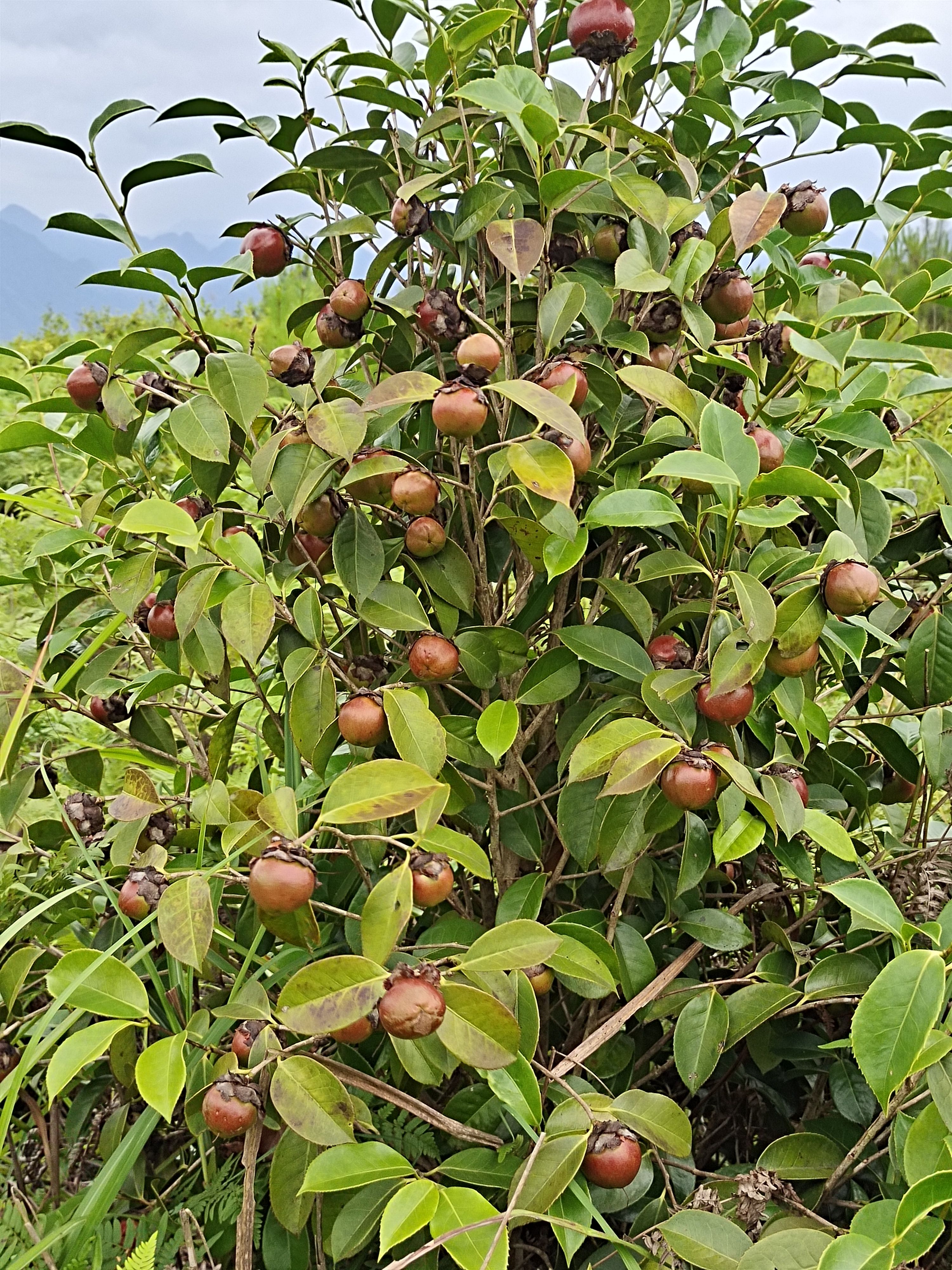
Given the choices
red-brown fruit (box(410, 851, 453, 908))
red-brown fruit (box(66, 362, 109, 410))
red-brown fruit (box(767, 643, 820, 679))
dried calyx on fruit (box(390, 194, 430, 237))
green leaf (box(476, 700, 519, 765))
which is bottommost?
red-brown fruit (box(410, 851, 453, 908))

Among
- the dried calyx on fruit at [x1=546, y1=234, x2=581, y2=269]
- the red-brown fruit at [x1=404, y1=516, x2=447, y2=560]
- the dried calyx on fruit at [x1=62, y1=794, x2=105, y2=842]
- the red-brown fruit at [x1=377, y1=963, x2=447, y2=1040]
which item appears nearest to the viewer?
the red-brown fruit at [x1=377, y1=963, x2=447, y2=1040]

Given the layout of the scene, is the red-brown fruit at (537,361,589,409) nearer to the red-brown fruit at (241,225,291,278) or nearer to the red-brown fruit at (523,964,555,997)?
the red-brown fruit at (241,225,291,278)

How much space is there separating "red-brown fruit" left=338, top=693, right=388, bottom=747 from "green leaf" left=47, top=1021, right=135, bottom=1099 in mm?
250

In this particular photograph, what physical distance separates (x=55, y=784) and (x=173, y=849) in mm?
842

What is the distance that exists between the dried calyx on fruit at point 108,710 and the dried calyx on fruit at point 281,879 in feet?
1.47

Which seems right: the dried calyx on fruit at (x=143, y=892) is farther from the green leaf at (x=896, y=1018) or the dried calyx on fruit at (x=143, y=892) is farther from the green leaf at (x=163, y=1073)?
the green leaf at (x=896, y=1018)

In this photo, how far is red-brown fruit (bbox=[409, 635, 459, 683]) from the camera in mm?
833

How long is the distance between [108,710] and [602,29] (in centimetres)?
74

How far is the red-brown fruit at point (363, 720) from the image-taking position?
2.53 feet

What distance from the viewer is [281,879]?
0.65m

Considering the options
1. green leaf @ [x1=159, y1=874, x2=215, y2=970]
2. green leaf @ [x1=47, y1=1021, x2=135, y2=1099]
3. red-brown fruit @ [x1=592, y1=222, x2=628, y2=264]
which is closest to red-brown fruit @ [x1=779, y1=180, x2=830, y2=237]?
red-brown fruit @ [x1=592, y1=222, x2=628, y2=264]

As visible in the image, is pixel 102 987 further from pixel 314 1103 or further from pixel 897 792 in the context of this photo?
pixel 897 792

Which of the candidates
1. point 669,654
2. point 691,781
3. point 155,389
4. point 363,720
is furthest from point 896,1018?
point 155,389

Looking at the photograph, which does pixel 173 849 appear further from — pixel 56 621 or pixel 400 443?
pixel 400 443
